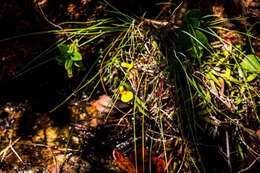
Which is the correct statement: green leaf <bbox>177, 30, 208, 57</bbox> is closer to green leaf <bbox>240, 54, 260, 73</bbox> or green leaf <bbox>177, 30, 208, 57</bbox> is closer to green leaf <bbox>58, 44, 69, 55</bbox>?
green leaf <bbox>240, 54, 260, 73</bbox>

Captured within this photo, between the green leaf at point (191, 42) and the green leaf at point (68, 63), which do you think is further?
the green leaf at point (191, 42)

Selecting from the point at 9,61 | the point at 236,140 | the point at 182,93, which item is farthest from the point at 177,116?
the point at 9,61

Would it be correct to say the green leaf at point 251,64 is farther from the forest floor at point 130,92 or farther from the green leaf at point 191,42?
the green leaf at point 191,42

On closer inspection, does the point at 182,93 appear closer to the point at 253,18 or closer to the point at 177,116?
the point at 177,116

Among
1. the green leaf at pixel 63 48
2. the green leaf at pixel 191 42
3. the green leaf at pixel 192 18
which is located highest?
the green leaf at pixel 192 18

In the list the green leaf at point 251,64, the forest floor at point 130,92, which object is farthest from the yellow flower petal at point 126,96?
the green leaf at point 251,64

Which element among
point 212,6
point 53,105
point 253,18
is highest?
point 212,6

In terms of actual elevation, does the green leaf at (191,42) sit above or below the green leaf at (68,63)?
above
